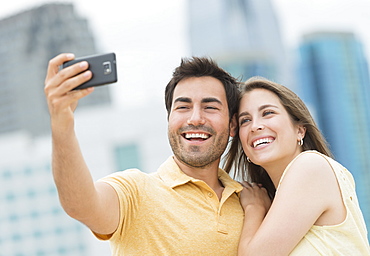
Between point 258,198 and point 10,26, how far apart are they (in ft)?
262

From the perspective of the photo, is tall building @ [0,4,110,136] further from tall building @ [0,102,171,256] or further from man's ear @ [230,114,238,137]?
man's ear @ [230,114,238,137]

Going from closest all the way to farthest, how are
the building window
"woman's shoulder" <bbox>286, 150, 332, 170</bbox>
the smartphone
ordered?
the smartphone
"woman's shoulder" <bbox>286, 150, 332, 170</bbox>
the building window

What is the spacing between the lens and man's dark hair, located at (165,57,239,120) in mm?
3359

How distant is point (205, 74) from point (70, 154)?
1.35 m

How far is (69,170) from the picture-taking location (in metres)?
2.25

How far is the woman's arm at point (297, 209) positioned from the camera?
279 cm

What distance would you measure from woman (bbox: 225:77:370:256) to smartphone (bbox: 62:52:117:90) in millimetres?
1225

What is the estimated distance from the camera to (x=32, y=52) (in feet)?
251

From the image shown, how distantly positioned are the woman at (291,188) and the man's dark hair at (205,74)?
7 cm

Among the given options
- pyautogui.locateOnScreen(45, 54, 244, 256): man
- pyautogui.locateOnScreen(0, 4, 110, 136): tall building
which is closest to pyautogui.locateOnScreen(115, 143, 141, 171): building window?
pyautogui.locateOnScreen(0, 4, 110, 136): tall building

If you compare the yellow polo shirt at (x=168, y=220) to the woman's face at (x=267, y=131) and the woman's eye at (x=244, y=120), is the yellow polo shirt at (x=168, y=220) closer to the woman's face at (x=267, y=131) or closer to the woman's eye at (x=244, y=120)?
the woman's face at (x=267, y=131)

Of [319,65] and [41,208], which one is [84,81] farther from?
[319,65]

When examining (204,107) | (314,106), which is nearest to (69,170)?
(204,107)

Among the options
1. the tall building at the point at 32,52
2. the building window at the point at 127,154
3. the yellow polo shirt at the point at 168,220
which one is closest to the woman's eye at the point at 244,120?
the yellow polo shirt at the point at 168,220
